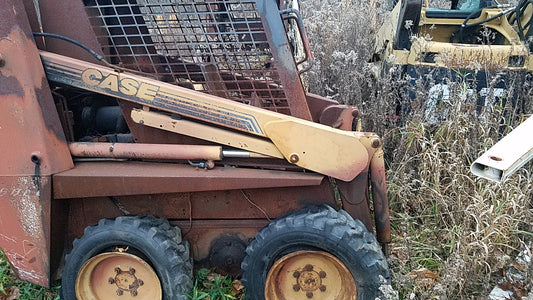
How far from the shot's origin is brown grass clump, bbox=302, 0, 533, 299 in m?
2.56

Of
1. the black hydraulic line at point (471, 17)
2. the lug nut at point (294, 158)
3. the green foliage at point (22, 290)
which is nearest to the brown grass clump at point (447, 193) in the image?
the lug nut at point (294, 158)

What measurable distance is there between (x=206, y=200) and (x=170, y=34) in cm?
97

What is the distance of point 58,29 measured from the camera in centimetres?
237

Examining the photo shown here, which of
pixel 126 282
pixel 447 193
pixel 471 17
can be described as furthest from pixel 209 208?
pixel 471 17

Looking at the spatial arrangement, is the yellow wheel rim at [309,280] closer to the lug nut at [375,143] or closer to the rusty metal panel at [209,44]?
the lug nut at [375,143]

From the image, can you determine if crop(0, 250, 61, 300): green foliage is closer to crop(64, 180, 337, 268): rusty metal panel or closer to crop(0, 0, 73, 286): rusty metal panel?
crop(0, 0, 73, 286): rusty metal panel

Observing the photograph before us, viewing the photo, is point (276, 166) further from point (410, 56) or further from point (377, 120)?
point (410, 56)

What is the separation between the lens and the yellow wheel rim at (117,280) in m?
2.40

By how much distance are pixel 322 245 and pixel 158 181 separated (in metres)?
0.95

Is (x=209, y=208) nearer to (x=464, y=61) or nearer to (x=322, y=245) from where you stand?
(x=322, y=245)

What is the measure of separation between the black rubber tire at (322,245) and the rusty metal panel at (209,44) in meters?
0.61

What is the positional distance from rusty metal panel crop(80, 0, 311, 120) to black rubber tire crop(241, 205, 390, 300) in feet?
2.01

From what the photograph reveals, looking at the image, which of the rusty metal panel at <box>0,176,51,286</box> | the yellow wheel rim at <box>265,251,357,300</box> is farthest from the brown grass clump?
the rusty metal panel at <box>0,176,51,286</box>

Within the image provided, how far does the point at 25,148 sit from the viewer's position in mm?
2260
